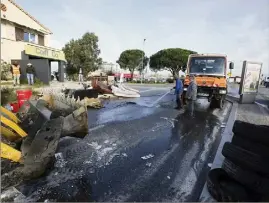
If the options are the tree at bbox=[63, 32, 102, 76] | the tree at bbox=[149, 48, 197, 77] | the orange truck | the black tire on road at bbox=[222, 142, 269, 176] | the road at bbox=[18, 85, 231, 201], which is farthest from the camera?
the tree at bbox=[149, 48, 197, 77]

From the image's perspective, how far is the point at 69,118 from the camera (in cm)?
421

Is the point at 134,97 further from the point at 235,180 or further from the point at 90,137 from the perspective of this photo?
the point at 235,180

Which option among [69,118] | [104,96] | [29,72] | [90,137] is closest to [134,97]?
[104,96]

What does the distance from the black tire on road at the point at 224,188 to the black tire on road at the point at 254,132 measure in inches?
25.8

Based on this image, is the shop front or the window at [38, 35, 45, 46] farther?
the window at [38, 35, 45, 46]

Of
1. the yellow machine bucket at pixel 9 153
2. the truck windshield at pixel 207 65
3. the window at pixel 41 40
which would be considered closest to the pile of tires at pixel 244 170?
the yellow machine bucket at pixel 9 153

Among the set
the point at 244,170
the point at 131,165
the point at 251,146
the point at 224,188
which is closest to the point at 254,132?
the point at 251,146

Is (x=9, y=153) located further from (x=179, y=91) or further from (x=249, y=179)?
(x=179, y=91)

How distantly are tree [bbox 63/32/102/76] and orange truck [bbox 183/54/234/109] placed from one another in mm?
22985

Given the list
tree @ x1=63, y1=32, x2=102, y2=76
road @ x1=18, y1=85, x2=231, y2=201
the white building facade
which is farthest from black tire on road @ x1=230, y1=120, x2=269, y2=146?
tree @ x1=63, y1=32, x2=102, y2=76

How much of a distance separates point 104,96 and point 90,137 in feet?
29.2

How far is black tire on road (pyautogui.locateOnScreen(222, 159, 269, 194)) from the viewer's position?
109 inches

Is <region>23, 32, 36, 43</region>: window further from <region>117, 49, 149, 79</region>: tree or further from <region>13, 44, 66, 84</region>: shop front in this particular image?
<region>117, 49, 149, 79</region>: tree

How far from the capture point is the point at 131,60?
61688 mm
